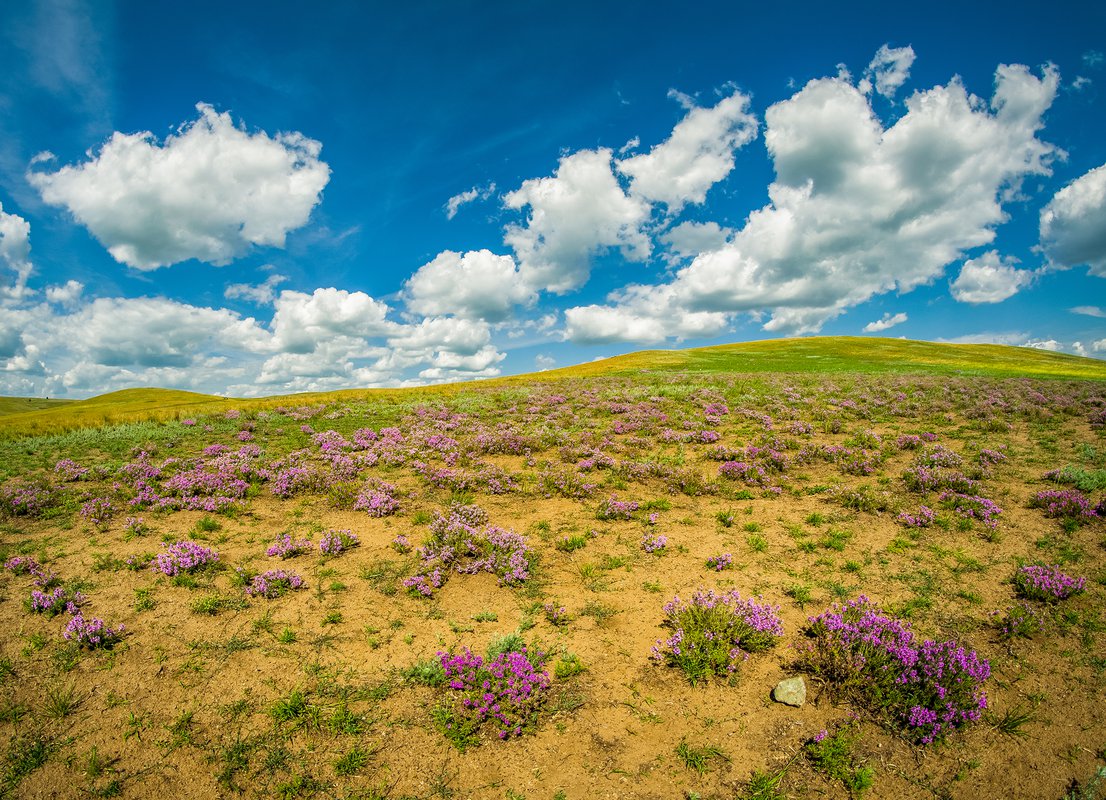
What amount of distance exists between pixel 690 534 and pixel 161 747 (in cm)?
1038

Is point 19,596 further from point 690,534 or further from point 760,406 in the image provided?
point 760,406

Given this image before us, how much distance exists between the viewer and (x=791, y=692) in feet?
21.3

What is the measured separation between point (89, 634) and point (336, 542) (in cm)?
429

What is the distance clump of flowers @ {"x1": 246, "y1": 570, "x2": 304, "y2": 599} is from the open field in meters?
0.04

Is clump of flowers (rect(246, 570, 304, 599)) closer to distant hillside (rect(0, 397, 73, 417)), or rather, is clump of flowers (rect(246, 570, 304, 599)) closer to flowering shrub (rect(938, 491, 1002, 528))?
flowering shrub (rect(938, 491, 1002, 528))

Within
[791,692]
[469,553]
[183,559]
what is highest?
[183,559]

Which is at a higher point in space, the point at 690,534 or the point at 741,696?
the point at 690,534

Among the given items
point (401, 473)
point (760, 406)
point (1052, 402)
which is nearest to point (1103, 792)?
point (401, 473)

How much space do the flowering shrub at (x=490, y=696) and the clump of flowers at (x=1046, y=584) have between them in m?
8.92

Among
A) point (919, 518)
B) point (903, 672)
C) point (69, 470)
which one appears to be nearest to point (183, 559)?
point (69, 470)

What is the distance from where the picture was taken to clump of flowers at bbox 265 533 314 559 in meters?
10.7

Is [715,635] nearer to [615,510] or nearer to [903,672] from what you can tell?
[903,672]

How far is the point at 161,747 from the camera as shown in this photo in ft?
19.4

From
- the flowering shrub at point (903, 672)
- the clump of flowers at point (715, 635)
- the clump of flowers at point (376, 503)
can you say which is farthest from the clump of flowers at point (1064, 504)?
the clump of flowers at point (376, 503)
